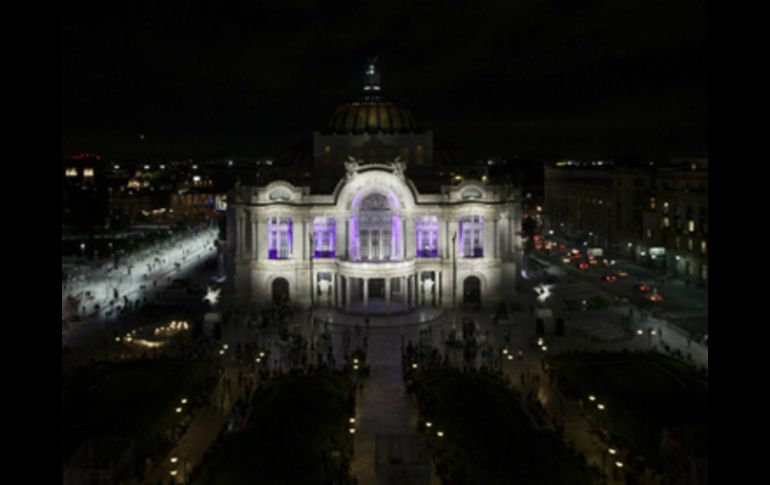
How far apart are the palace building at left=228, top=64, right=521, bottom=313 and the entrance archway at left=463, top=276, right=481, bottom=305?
3.6 inches

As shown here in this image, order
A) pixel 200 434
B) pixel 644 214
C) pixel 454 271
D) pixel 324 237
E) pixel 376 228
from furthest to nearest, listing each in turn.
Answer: pixel 644 214
pixel 324 237
pixel 454 271
pixel 376 228
pixel 200 434

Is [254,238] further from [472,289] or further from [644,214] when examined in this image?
[644,214]

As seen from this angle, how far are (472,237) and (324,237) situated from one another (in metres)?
13.1

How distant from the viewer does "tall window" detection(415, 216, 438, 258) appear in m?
67.1

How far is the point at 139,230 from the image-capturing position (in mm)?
132000

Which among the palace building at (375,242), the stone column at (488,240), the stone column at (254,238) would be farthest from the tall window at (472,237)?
the stone column at (254,238)

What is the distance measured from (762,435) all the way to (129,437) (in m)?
32.0

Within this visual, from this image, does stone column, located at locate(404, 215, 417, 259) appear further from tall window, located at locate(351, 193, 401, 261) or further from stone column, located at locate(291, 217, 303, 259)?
stone column, located at locate(291, 217, 303, 259)

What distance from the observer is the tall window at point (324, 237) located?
66812 millimetres

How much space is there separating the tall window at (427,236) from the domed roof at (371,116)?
1536 centimetres

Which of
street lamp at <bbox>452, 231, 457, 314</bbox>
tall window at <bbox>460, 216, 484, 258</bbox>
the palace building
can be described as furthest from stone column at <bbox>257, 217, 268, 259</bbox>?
tall window at <bbox>460, 216, 484, 258</bbox>

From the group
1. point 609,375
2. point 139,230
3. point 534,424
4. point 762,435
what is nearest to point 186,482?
point 534,424

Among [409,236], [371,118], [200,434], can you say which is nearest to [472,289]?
[409,236]

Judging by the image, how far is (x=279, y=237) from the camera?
6688 centimetres
